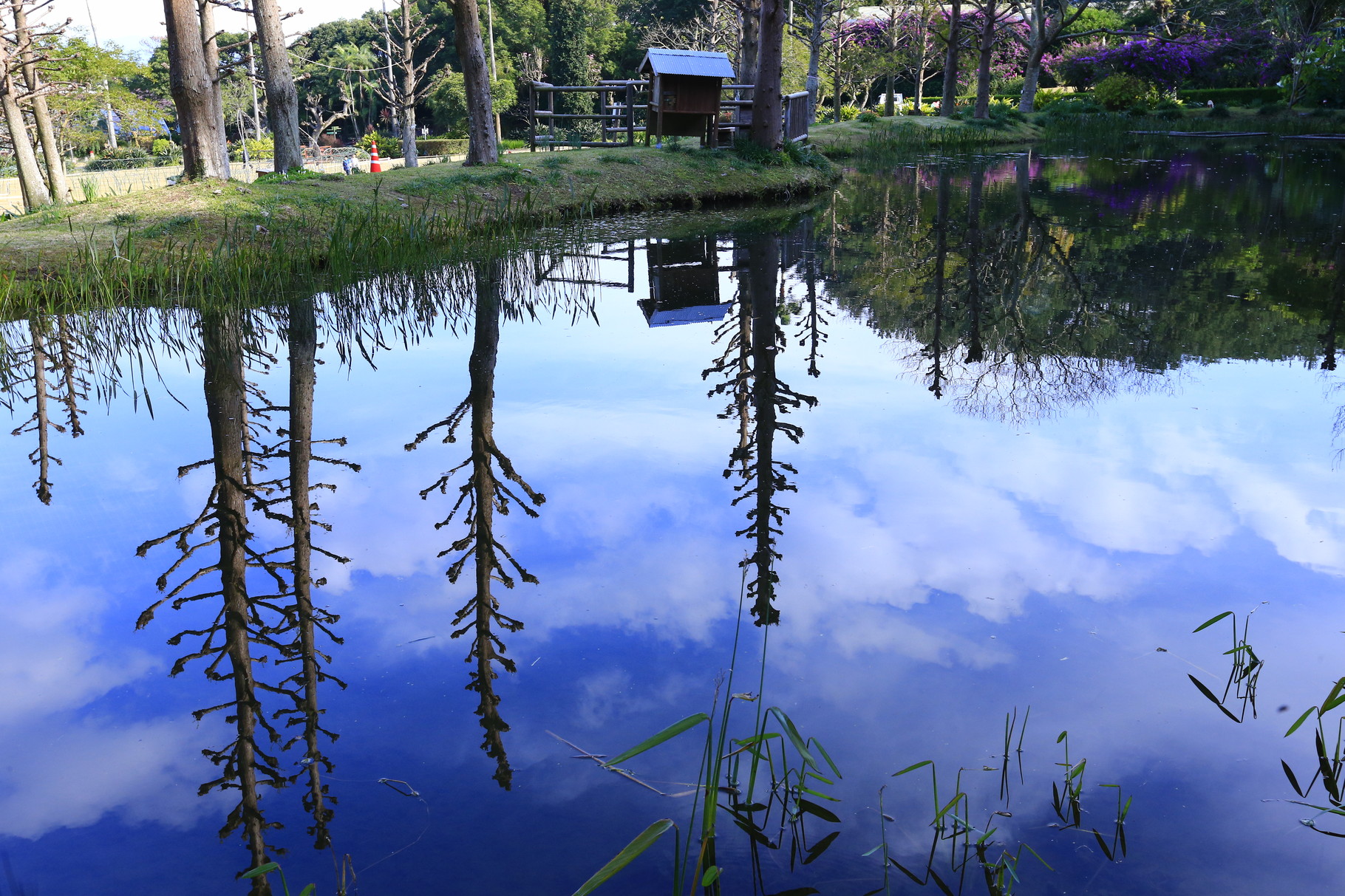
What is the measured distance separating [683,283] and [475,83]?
6719 millimetres

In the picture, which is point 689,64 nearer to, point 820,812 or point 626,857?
point 820,812

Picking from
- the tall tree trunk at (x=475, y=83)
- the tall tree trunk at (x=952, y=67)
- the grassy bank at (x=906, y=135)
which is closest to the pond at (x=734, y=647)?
the tall tree trunk at (x=475, y=83)

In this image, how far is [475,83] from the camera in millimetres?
13383

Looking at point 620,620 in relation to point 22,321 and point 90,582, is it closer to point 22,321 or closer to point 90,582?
point 90,582

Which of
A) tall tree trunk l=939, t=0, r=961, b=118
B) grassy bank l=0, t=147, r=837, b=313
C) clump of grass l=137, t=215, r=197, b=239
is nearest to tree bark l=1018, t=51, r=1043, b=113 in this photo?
tall tree trunk l=939, t=0, r=961, b=118

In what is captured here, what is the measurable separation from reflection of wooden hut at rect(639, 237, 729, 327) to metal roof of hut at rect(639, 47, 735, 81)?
5.62m

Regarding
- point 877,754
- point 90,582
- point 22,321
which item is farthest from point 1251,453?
point 22,321

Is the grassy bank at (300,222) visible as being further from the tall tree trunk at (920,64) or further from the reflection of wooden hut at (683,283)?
the tall tree trunk at (920,64)

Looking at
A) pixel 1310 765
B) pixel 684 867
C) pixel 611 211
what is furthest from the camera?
pixel 611 211

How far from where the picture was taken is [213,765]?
2.42 metres

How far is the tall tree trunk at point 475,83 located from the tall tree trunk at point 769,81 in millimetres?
4394

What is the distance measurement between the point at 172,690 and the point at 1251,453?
447cm

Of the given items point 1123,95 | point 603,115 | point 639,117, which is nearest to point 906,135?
point 639,117

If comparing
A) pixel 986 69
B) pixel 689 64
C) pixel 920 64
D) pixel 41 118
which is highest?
pixel 920 64
